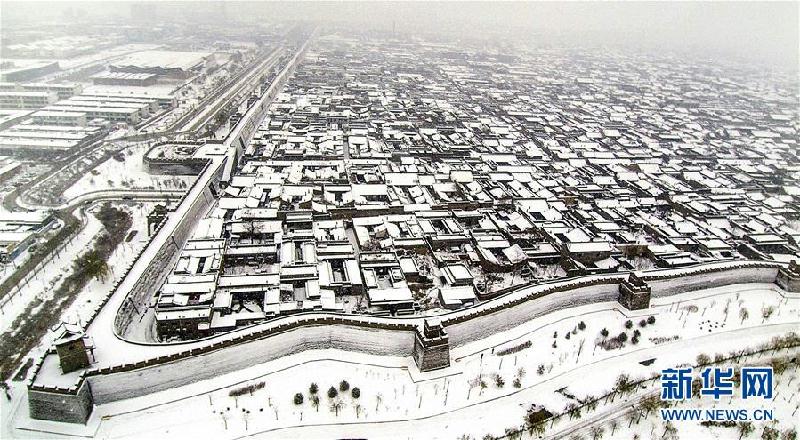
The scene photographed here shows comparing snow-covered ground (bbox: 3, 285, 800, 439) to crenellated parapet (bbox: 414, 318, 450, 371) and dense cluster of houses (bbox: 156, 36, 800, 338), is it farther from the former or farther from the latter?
dense cluster of houses (bbox: 156, 36, 800, 338)

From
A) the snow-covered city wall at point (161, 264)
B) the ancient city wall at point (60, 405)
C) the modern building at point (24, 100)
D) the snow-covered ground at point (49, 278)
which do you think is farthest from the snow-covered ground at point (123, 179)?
the ancient city wall at point (60, 405)

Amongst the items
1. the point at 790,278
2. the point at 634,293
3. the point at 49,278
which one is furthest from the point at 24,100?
the point at 790,278

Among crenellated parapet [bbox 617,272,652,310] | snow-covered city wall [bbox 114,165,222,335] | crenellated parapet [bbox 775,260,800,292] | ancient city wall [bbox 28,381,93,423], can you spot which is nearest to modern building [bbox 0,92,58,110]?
snow-covered city wall [bbox 114,165,222,335]

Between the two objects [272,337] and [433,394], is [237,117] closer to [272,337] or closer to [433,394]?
[272,337]

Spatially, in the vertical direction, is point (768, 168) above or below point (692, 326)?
above

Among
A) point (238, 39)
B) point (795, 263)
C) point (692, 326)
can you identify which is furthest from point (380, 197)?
point (238, 39)

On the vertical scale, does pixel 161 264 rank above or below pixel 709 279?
above

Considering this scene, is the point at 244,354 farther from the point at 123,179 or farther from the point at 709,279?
the point at 123,179
